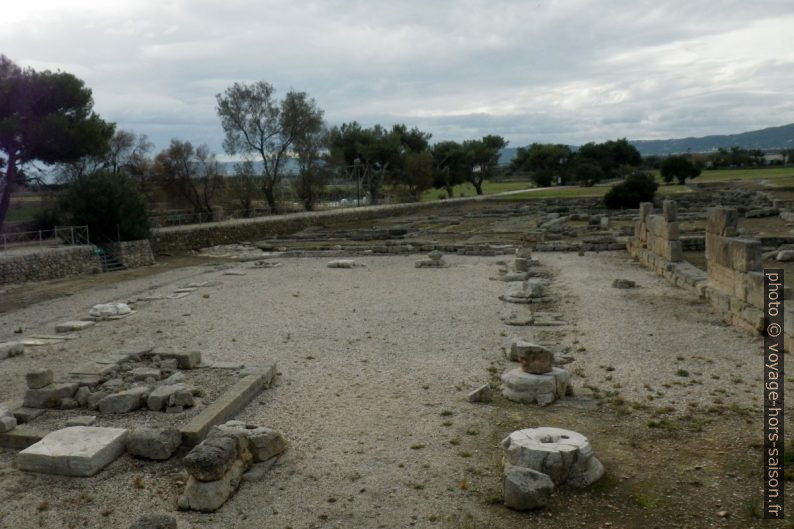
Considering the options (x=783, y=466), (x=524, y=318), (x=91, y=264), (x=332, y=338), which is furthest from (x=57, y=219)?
(x=783, y=466)

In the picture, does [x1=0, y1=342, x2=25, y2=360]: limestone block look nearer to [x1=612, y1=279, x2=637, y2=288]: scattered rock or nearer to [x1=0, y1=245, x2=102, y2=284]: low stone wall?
[x1=0, y1=245, x2=102, y2=284]: low stone wall

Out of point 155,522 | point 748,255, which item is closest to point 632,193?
point 748,255

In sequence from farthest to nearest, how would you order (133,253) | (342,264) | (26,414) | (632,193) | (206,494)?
(632,193)
(133,253)
(342,264)
(26,414)
(206,494)

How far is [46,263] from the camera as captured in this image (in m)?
22.9

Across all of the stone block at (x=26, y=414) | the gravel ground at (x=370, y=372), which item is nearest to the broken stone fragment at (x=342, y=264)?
the gravel ground at (x=370, y=372)

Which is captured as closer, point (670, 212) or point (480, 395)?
point (480, 395)

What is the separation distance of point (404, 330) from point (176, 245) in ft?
69.6

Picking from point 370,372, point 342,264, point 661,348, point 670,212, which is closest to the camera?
point 370,372

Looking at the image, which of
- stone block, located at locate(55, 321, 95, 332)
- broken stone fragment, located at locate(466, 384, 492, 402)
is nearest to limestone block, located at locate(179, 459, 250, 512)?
broken stone fragment, located at locate(466, 384, 492, 402)

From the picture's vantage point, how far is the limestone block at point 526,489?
18.2 ft

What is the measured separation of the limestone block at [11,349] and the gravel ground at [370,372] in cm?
27

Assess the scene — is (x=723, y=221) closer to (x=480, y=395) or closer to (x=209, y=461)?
(x=480, y=395)

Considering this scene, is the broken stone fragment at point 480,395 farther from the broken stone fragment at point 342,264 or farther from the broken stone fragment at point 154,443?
the broken stone fragment at point 342,264

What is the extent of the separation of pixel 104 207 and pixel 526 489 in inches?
971
